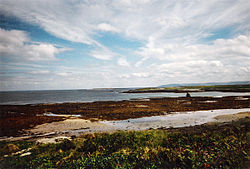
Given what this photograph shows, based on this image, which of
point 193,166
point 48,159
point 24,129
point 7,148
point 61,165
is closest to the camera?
point 193,166

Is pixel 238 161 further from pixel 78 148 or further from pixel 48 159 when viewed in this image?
pixel 48 159

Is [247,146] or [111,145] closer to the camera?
[247,146]

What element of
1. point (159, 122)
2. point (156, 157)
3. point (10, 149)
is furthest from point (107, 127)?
point (156, 157)

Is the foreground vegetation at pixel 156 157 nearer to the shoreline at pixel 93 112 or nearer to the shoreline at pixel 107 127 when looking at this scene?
the shoreline at pixel 107 127

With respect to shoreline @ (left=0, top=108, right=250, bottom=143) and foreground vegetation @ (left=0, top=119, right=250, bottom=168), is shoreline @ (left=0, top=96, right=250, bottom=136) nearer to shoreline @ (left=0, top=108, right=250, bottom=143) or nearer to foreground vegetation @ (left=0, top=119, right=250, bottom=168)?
shoreline @ (left=0, top=108, right=250, bottom=143)

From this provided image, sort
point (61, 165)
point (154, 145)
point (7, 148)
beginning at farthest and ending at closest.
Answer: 1. point (7, 148)
2. point (154, 145)
3. point (61, 165)

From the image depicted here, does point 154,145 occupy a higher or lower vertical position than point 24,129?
higher

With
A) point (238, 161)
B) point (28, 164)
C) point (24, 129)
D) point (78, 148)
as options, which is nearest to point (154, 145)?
point (238, 161)

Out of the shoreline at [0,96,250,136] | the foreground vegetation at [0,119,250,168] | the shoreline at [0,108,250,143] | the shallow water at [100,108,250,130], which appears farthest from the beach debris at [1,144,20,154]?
the shallow water at [100,108,250,130]

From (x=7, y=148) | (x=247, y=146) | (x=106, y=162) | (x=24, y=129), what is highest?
(x=247, y=146)

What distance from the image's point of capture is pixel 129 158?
755 cm

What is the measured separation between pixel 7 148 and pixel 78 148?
19.9 feet

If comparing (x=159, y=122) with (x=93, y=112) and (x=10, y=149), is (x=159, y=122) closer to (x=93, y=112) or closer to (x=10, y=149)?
(x=93, y=112)

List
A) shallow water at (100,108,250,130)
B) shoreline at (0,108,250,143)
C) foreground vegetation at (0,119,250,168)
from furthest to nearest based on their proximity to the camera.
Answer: shallow water at (100,108,250,130)
shoreline at (0,108,250,143)
foreground vegetation at (0,119,250,168)
